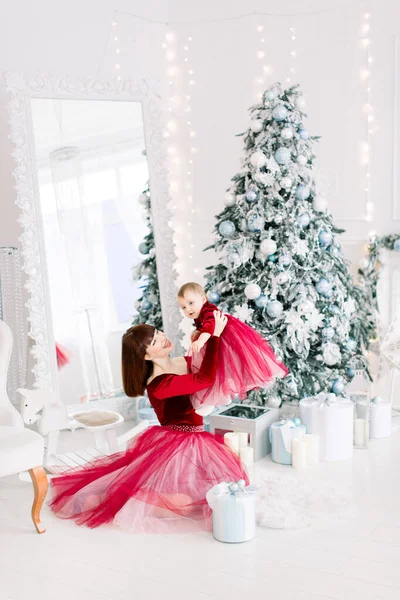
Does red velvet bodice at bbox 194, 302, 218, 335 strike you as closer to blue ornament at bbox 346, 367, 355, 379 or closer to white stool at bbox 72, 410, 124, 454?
white stool at bbox 72, 410, 124, 454

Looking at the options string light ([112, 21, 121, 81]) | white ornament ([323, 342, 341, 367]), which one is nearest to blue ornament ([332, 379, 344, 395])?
white ornament ([323, 342, 341, 367])

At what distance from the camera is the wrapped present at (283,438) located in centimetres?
418

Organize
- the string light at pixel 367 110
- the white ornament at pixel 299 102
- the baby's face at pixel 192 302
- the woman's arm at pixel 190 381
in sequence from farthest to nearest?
the string light at pixel 367 110, the white ornament at pixel 299 102, the baby's face at pixel 192 302, the woman's arm at pixel 190 381

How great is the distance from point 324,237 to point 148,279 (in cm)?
135

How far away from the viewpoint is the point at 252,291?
14.6 feet

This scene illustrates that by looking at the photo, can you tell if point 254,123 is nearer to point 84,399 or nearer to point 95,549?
point 84,399

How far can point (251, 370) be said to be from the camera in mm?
3637

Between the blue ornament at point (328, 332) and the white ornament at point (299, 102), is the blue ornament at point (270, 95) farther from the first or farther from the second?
the blue ornament at point (328, 332)

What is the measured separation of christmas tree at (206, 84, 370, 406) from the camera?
177 inches

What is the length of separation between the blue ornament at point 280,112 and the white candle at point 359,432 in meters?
1.95

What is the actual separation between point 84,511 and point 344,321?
2.12m

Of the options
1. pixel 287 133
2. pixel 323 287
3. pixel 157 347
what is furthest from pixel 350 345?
pixel 157 347

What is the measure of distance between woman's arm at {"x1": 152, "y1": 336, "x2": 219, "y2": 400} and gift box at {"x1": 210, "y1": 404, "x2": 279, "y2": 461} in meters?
0.85

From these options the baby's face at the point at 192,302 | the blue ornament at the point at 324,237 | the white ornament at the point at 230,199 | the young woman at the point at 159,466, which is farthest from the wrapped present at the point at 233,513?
the white ornament at the point at 230,199
